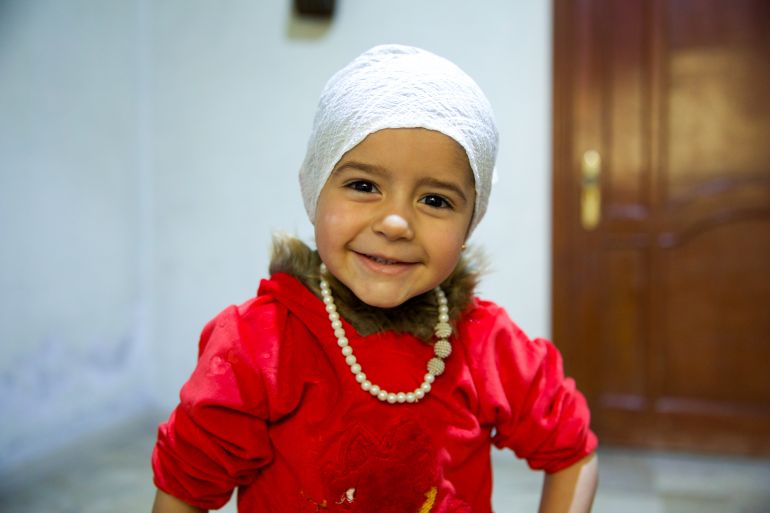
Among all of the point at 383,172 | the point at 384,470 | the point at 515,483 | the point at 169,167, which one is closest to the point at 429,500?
the point at 384,470

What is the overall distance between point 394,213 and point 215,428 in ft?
1.03

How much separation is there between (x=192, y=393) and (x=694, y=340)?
79.8 inches

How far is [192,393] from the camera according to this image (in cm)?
74

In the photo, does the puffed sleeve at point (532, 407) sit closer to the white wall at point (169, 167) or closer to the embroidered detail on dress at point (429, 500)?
the embroidered detail on dress at point (429, 500)

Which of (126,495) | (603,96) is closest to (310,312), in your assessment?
(126,495)

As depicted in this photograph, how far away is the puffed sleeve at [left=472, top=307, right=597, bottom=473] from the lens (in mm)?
858

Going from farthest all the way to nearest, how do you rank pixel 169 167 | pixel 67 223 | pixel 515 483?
pixel 169 167 < pixel 67 223 < pixel 515 483

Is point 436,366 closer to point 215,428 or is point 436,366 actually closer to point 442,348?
point 442,348

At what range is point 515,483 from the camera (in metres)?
1.97

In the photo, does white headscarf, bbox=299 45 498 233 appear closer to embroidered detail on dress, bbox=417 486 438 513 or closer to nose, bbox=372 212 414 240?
nose, bbox=372 212 414 240

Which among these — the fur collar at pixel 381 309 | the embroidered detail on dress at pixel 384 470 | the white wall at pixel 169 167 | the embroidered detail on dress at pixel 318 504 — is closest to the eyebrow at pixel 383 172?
the fur collar at pixel 381 309

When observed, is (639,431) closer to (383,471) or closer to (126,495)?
(126,495)

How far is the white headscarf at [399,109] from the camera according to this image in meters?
0.74

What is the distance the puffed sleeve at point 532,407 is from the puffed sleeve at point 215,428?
30 centimetres
